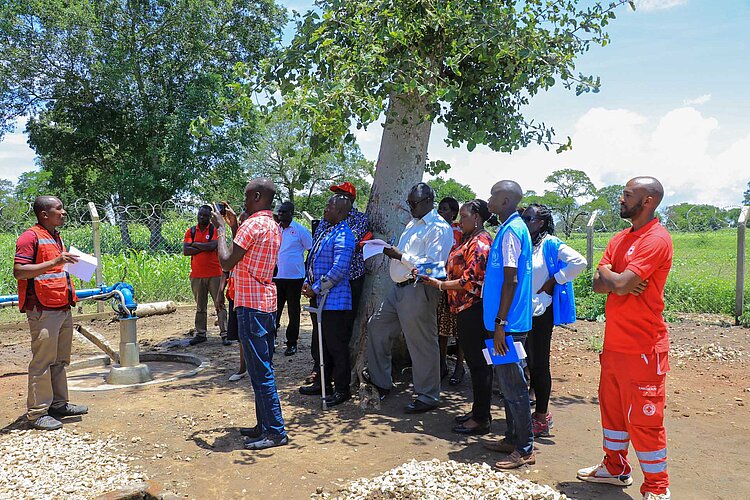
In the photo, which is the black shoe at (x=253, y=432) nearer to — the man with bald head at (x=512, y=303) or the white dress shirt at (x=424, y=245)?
the white dress shirt at (x=424, y=245)

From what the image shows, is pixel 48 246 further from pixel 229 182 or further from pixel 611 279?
pixel 229 182

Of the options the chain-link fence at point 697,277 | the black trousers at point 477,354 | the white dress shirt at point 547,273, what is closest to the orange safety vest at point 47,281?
the black trousers at point 477,354

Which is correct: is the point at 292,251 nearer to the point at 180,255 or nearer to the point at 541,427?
the point at 541,427

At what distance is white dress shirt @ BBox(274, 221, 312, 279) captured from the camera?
740cm

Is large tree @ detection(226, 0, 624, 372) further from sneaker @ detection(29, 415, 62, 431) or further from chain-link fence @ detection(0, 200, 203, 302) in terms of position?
chain-link fence @ detection(0, 200, 203, 302)

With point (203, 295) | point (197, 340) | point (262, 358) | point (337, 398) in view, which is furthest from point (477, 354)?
point (197, 340)

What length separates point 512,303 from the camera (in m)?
4.09

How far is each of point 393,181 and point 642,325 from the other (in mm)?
3543

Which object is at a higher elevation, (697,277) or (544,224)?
(544,224)

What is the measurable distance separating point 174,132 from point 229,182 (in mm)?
2954

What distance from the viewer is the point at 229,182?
825 inches

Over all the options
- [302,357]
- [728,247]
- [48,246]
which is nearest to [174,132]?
[302,357]

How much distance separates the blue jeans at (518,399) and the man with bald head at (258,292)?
5.79ft

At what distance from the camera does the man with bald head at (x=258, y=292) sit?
4.45 m
